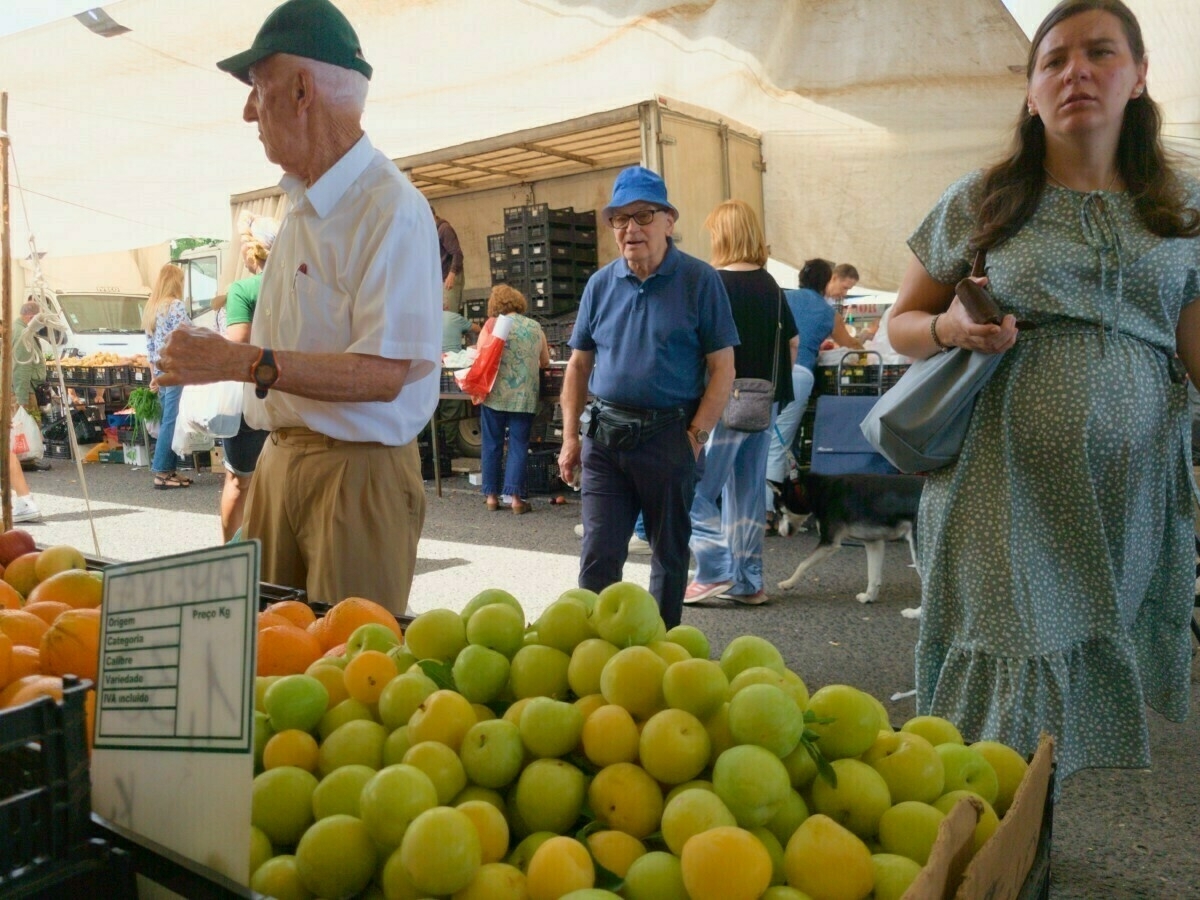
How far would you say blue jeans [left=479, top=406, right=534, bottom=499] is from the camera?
8102 millimetres

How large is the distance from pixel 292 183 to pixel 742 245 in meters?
3.21

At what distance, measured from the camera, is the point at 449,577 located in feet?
19.4

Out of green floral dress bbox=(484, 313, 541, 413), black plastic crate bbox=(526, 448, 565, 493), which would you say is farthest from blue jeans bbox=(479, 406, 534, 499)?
black plastic crate bbox=(526, 448, 565, 493)

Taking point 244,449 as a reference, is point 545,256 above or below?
above

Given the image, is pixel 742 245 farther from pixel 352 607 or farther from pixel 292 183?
pixel 352 607

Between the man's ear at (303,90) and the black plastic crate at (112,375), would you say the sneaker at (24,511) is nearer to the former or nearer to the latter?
the black plastic crate at (112,375)

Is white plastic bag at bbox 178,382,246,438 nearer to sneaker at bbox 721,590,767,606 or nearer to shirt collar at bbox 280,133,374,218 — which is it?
sneaker at bbox 721,590,767,606

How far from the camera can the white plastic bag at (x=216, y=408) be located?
5.01 meters

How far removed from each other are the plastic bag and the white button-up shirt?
5.82m

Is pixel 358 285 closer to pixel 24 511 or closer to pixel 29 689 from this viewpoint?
pixel 29 689

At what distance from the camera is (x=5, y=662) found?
4.45 ft

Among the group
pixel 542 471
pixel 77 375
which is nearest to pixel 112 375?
pixel 77 375

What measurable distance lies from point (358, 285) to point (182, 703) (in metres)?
1.38

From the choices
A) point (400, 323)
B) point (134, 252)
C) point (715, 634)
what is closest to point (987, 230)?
point (400, 323)
